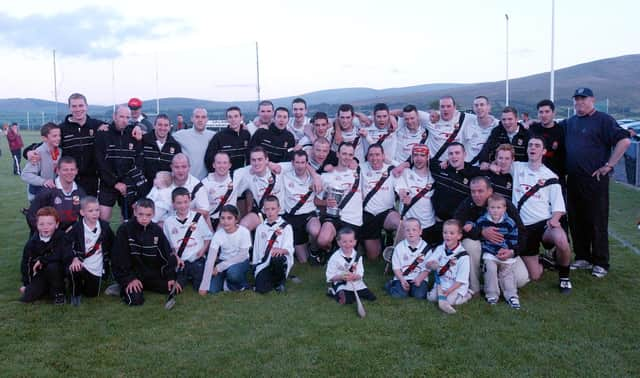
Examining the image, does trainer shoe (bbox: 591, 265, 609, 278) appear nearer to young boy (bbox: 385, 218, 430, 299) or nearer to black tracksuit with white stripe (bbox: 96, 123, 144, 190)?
young boy (bbox: 385, 218, 430, 299)

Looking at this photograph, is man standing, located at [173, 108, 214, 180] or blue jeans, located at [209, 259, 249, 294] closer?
blue jeans, located at [209, 259, 249, 294]

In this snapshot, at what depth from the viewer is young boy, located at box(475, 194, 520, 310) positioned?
475 cm

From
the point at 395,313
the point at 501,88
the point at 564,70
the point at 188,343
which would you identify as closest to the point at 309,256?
the point at 395,313

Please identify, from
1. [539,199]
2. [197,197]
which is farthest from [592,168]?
[197,197]

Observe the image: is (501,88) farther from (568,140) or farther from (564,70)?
(568,140)

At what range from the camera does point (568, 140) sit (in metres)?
5.79

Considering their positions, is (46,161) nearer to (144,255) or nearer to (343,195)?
(144,255)

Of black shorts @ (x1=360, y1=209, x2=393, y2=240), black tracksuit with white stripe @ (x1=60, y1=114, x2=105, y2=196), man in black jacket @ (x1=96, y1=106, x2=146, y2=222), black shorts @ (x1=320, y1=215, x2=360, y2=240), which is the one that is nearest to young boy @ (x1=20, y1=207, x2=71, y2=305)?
man in black jacket @ (x1=96, y1=106, x2=146, y2=222)

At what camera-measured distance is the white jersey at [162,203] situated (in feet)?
18.5

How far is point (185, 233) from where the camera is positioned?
540cm

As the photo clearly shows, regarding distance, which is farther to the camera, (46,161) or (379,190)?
(379,190)

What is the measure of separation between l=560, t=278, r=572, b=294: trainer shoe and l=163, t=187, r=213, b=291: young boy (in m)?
3.53

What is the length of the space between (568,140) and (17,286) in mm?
6042

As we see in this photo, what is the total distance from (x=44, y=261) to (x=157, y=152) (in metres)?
1.93
